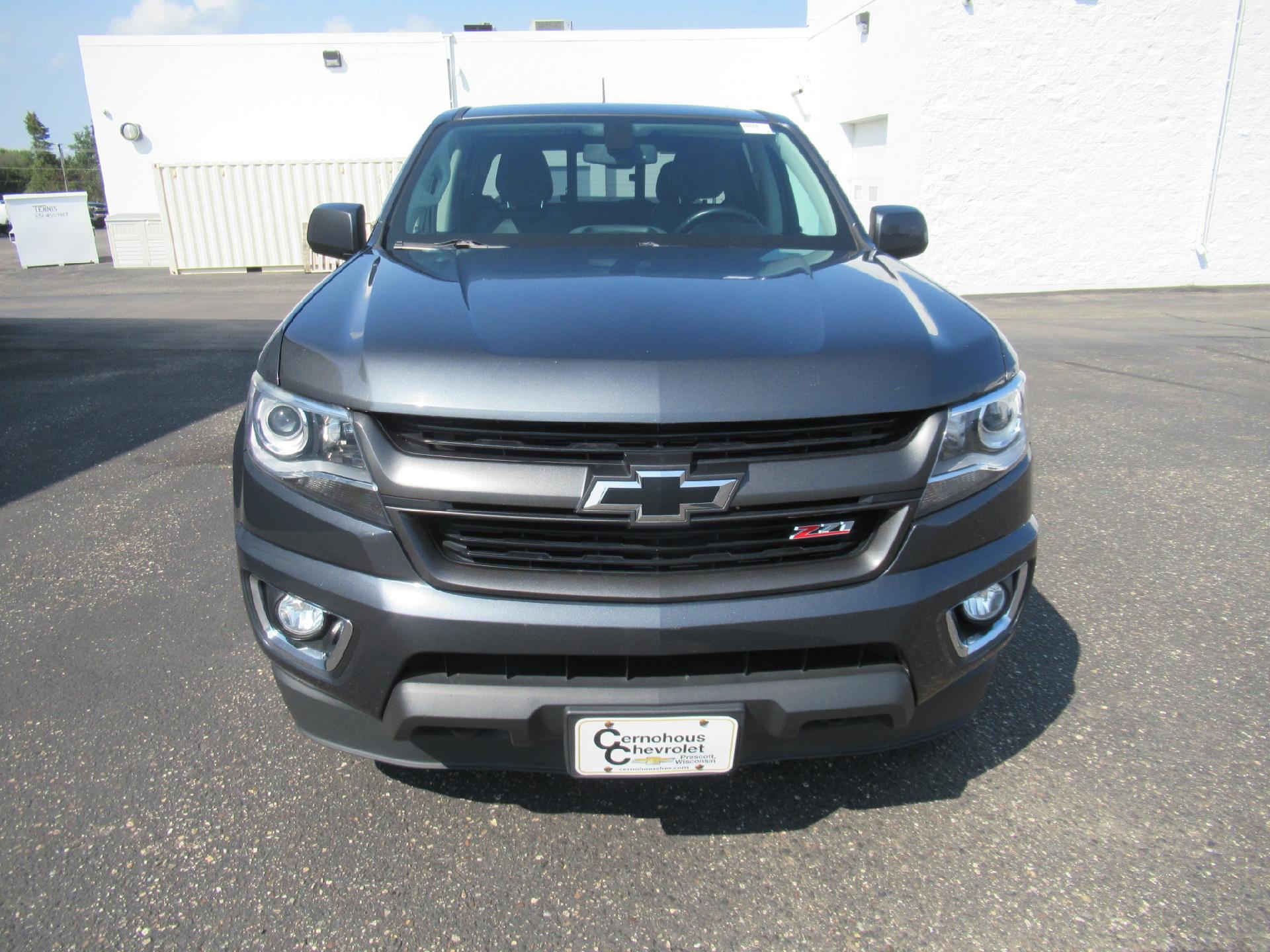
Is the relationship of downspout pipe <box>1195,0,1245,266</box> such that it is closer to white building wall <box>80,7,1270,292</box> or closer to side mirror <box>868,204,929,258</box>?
white building wall <box>80,7,1270,292</box>

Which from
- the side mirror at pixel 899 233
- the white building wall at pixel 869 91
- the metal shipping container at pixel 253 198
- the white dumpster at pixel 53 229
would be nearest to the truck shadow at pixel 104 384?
the side mirror at pixel 899 233

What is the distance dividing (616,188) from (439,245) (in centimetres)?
69

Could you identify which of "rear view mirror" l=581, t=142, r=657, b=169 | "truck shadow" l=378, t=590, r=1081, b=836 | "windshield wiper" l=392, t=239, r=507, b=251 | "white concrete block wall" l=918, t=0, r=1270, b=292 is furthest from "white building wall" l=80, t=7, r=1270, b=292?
"truck shadow" l=378, t=590, r=1081, b=836

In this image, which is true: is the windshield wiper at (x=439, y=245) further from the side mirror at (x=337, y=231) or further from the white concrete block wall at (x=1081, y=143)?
the white concrete block wall at (x=1081, y=143)

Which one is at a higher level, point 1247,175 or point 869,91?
point 869,91

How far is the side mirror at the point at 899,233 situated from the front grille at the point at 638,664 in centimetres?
174

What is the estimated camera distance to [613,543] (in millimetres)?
1797

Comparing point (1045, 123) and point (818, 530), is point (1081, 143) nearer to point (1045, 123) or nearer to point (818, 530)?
point (1045, 123)

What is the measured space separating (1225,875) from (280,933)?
204 centimetres

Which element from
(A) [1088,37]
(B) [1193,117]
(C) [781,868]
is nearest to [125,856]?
(C) [781,868]

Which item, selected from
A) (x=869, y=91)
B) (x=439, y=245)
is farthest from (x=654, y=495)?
(x=869, y=91)

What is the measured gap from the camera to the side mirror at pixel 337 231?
9.91 feet

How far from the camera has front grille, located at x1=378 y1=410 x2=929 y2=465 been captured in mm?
1752

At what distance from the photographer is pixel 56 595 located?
3.43 m
